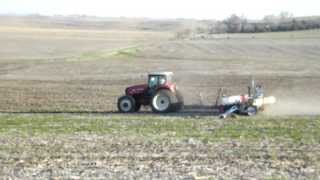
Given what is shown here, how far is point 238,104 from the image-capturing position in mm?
24172

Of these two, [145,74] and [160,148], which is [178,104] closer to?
[160,148]

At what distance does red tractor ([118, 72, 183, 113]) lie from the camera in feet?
83.1

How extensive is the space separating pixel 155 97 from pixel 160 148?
31.1 feet

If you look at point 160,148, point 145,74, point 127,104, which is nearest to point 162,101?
point 127,104

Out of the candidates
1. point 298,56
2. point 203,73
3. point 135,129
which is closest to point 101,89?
point 203,73

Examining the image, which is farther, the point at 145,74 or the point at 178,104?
the point at 145,74

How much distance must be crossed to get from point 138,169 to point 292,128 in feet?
22.4

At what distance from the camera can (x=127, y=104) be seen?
85.5 feet

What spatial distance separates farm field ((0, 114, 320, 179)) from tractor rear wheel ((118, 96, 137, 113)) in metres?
3.48

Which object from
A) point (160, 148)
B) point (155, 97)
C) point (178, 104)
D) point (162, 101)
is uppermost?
point (155, 97)

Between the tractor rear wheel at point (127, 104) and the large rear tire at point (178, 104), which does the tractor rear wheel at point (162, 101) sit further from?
the tractor rear wheel at point (127, 104)

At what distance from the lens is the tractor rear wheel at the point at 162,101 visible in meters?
25.3

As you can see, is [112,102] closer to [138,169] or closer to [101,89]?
[101,89]

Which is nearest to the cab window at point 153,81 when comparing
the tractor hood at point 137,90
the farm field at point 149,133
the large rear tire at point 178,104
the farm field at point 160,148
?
the tractor hood at point 137,90
